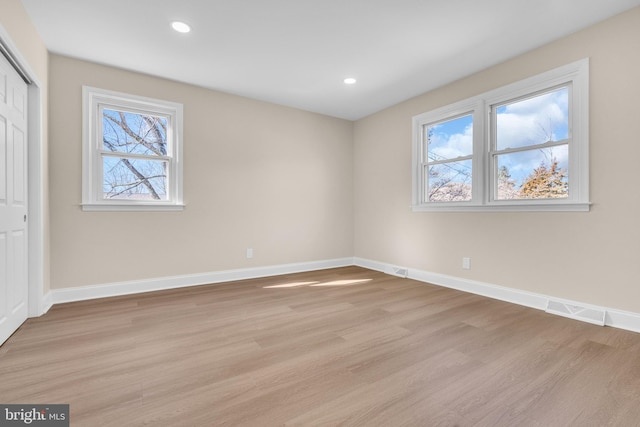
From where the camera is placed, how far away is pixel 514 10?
2.35 metres

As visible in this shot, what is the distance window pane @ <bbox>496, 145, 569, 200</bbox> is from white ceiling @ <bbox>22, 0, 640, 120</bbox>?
41.1 inches

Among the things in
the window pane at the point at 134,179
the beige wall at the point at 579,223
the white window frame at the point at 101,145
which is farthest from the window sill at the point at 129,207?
the beige wall at the point at 579,223

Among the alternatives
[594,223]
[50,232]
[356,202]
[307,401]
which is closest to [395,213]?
[356,202]

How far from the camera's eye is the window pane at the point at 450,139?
3.62 m

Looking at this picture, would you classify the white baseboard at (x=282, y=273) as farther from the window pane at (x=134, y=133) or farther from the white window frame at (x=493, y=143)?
the window pane at (x=134, y=133)

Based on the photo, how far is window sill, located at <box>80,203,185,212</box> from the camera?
319cm

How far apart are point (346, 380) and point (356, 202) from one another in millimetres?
3748

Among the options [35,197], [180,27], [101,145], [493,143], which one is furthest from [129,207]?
[493,143]

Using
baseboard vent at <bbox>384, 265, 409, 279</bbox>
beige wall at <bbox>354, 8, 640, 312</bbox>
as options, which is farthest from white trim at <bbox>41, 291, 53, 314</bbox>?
beige wall at <bbox>354, 8, 640, 312</bbox>

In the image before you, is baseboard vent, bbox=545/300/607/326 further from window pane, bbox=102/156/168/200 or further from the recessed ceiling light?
window pane, bbox=102/156/168/200

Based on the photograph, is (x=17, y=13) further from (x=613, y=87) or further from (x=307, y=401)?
(x=613, y=87)

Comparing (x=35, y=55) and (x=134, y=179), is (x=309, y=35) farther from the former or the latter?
(x=134, y=179)

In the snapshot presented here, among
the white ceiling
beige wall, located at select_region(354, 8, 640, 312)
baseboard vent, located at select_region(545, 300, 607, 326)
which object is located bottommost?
baseboard vent, located at select_region(545, 300, 607, 326)

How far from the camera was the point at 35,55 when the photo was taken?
2.56 meters
